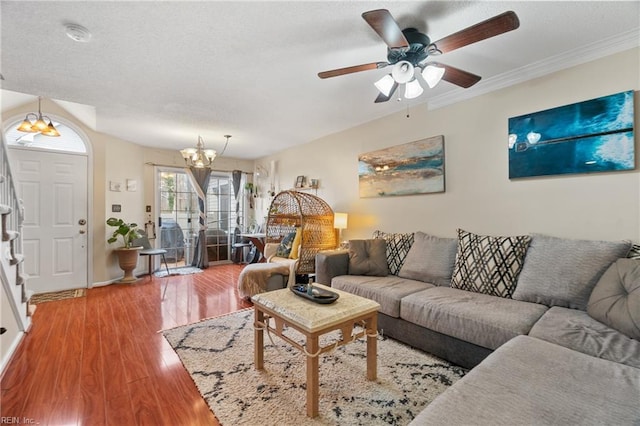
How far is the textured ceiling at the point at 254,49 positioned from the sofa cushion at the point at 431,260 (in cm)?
153

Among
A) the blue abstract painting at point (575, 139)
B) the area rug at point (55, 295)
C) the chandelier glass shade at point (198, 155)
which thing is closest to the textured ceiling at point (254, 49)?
the blue abstract painting at point (575, 139)

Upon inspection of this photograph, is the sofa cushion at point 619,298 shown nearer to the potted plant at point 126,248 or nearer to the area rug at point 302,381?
the area rug at point 302,381

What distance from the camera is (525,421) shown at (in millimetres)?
941

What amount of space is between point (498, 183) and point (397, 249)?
3.83 ft

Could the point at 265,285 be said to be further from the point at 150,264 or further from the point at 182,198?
the point at 182,198

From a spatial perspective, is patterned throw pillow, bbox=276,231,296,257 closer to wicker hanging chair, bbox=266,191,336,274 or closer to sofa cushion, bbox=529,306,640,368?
wicker hanging chair, bbox=266,191,336,274

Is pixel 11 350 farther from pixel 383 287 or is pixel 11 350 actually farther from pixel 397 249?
pixel 397 249

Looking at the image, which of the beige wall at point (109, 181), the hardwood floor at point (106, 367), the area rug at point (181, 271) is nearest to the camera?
the hardwood floor at point (106, 367)

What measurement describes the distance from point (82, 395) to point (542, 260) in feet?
10.9

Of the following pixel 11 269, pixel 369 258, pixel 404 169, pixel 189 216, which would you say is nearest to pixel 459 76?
pixel 404 169

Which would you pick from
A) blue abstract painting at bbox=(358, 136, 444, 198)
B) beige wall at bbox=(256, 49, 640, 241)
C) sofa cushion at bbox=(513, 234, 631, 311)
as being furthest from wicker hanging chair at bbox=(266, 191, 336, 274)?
sofa cushion at bbox=(513, 234, 631, 311)

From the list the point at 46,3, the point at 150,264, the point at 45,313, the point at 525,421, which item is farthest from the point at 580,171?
the point at 150,264

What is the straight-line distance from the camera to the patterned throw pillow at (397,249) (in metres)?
3.04
